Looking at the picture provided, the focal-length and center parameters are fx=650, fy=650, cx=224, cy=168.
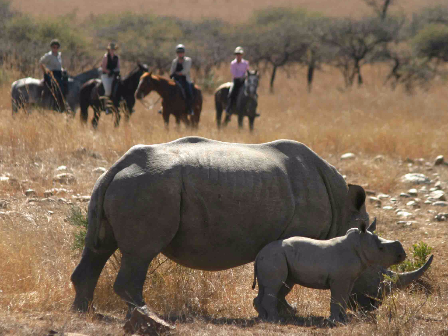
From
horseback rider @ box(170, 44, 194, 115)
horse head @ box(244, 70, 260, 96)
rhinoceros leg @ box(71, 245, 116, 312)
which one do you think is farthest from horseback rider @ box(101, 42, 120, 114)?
rhinoceros leg @ box(71, 245, 116, 312)

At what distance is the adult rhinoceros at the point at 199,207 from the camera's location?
15.3 ft

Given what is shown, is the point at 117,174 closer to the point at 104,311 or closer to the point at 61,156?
the point at 104,311

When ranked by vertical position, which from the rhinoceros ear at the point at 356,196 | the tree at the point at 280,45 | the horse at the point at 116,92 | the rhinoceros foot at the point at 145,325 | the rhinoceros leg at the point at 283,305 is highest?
the rhinoceros ear at the point at 356,196

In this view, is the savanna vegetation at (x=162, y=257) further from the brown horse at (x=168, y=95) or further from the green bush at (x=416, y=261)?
the brown horse at (x=168, y=95)

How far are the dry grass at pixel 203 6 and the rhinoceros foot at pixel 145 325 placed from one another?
62135 mm

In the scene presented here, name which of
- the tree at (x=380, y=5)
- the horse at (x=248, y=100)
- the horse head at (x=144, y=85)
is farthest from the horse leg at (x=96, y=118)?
the tree at (x=380, y=5)

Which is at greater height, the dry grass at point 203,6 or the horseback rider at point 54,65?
the horseback rider at point 54,65

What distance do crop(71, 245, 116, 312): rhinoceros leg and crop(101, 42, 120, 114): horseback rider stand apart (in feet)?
36.8

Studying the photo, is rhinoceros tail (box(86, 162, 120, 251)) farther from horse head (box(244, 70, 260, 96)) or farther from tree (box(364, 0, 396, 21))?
tree (box(364, 0, 396, 21))

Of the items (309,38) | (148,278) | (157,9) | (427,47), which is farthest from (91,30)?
(148,278)

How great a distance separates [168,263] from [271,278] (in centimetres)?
163

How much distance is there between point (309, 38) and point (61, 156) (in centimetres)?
2822

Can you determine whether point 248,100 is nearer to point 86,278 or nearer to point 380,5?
point 86,278

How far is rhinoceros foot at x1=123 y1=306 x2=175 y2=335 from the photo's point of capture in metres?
4.20
